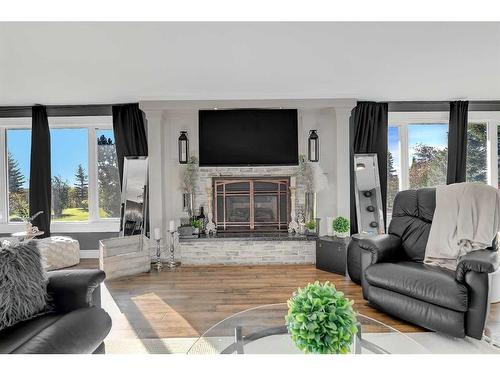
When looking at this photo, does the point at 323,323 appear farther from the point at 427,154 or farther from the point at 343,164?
the point at 427,154

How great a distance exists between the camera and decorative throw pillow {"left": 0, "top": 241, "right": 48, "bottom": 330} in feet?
5.17

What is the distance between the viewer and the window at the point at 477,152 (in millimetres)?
4852

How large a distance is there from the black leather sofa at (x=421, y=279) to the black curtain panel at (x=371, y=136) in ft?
5.36

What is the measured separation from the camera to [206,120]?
14.6 ft

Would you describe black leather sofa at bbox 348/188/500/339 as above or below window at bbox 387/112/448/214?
below

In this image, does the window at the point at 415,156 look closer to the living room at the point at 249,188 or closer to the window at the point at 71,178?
the living room at the point at 249,188

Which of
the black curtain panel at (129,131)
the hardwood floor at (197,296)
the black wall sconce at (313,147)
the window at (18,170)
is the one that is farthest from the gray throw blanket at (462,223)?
the window at (18,170)

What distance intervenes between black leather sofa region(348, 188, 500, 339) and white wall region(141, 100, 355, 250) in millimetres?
1520

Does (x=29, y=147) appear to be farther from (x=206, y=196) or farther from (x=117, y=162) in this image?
(x=206, y=196)

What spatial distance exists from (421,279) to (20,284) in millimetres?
2623

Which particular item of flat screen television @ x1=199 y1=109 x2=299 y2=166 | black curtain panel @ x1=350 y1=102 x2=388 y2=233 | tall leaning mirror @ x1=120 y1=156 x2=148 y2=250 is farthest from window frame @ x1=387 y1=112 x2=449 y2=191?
tall leaning mirror @ x1=120 y1=156 x2=148 y2=250

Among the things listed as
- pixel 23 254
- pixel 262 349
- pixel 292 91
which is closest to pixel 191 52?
pixel 292 91

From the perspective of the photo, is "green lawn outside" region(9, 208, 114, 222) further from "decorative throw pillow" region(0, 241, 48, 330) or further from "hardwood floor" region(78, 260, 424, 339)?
"decorative throw pillow" region(0, 241, 48, 330)

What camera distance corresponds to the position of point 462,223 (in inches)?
101
